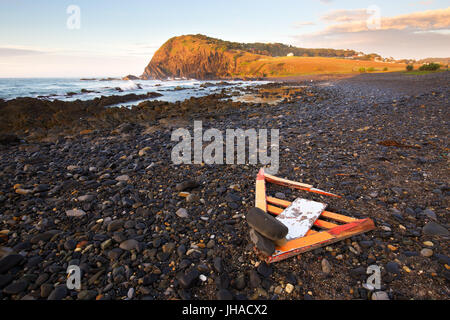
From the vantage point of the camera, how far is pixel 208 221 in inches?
143

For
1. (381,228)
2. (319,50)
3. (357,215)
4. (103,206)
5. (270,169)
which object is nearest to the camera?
(381,228)

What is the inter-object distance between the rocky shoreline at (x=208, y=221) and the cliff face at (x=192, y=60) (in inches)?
3574

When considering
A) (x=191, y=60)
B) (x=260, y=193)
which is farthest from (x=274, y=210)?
(x=191, y=60)

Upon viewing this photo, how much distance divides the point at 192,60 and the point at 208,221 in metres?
131

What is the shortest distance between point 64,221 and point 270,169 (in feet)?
14.5

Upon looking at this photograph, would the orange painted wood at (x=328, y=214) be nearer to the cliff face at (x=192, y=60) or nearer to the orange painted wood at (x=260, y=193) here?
the orange painted wood at (x=260, y=193)

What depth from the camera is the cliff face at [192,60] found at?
10300 cm

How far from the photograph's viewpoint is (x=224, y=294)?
7.79ft

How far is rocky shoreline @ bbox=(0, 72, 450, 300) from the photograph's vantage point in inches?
98.0

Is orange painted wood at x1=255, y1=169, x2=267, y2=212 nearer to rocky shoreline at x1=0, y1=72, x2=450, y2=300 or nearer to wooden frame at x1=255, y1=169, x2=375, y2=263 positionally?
wooden frame at x1=255, y1=169, x2=375, y2=263
